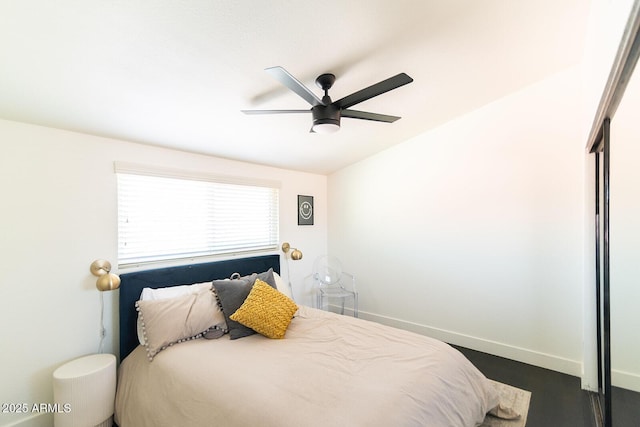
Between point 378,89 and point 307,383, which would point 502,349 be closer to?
point 307,383

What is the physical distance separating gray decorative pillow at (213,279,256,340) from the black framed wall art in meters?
1.57

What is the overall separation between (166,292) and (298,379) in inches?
57.9

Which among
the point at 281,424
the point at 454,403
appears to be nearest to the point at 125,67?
the point at 281,424

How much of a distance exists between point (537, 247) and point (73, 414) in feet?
12.8

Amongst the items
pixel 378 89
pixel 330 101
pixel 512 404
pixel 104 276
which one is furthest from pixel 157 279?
pixel 512 404

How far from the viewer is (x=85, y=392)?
1838 mm

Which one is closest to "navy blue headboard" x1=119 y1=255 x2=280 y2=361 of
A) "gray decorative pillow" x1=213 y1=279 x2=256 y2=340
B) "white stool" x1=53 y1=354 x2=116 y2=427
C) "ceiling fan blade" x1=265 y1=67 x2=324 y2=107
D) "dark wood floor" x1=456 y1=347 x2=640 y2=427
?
"white stool" x1=53 y1=354 x2=116 y2=427

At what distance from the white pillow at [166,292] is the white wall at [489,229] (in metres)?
2.27

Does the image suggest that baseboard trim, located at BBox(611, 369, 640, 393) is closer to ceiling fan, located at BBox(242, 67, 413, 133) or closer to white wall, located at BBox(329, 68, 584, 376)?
white wall, located at BBox(329, 68, 584, 376)

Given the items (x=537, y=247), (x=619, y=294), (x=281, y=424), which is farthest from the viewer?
(x=537, y=247)

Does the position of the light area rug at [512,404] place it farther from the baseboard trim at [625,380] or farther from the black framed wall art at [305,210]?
the black framed wall art at [305,210]

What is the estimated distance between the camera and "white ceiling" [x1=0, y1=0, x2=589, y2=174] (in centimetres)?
133

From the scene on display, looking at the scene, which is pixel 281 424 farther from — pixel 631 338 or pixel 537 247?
pixel 537 247

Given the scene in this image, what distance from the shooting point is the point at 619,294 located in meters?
1.67
